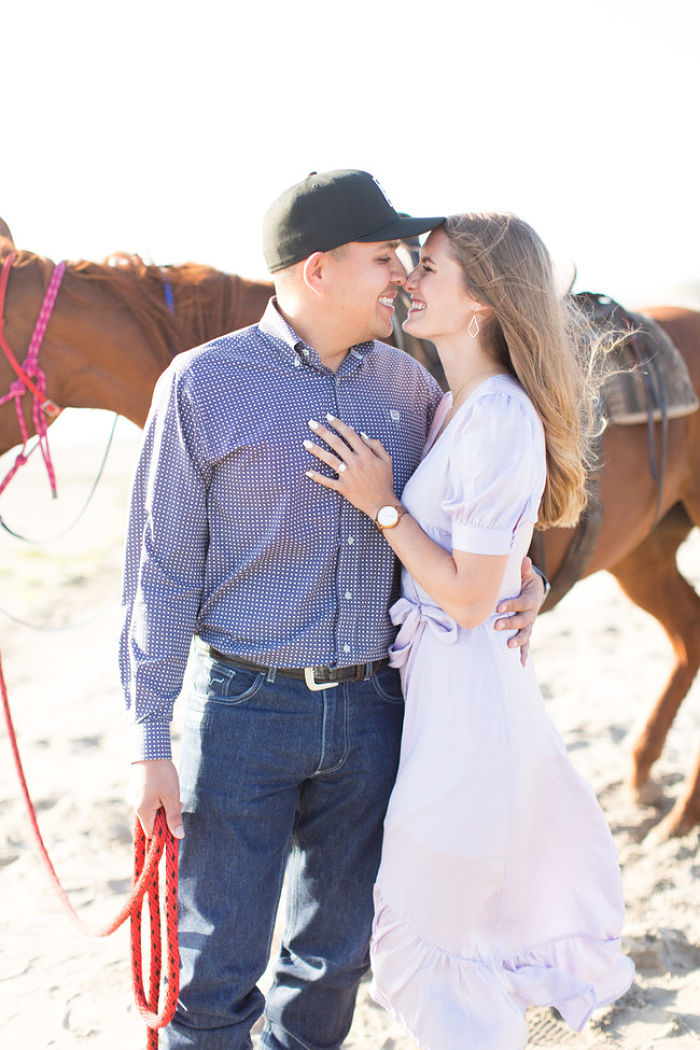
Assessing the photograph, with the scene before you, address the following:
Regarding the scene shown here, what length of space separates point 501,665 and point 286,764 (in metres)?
0.44

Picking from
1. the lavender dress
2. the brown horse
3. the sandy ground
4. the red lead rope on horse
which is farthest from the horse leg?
the red lead rope on horse

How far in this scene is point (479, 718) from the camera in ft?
5.46

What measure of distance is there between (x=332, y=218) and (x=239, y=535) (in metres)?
0.60

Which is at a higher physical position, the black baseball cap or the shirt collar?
the black baseball cap

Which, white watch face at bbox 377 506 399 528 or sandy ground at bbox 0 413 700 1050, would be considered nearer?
white watch face at bbox 377 506 399 528

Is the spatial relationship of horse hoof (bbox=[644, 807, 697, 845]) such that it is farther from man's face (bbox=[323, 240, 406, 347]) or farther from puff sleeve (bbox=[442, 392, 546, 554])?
man's face (bbox=[323, 240, 406, 347])

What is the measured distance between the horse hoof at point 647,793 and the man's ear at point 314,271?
2601mm

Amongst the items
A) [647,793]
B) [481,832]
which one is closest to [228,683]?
[481,832]

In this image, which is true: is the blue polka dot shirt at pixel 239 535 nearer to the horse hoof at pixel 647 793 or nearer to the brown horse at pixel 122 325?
the brown horse at pixel 122 325

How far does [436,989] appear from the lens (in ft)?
5.44

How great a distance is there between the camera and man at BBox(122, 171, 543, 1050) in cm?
162

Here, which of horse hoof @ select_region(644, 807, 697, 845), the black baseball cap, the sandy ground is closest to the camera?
the black baseball cap

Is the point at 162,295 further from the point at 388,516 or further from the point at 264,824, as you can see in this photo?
the point at 264,824

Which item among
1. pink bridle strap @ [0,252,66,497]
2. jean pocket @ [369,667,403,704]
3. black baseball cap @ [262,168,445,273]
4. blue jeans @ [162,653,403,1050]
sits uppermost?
black baseball cap @ [262,168,445,273]
